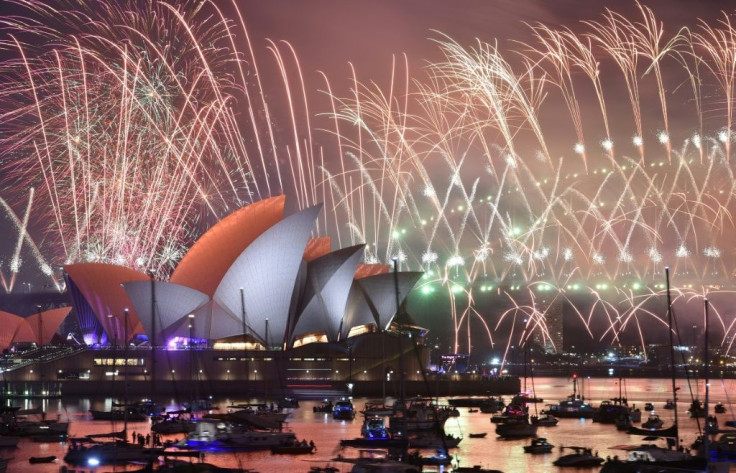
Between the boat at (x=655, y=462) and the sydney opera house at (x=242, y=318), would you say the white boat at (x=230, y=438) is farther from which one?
the sydney opera house at (x=242, y=318)

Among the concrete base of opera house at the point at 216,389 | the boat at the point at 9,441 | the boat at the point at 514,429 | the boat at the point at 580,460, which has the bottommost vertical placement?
the boat at the point at 580,460

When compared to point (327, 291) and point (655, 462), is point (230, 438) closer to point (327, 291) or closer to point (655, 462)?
point (655, 462)

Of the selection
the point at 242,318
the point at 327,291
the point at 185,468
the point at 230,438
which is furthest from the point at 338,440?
the point at 242,318

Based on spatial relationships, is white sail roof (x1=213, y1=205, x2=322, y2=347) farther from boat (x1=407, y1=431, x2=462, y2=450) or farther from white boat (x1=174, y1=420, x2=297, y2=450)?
boat (x1=407, y1=431, x2=462, y2=450)

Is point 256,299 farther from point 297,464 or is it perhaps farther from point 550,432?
point 297,464

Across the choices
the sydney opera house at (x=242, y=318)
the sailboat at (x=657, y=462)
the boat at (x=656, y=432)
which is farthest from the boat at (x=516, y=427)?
the sydney opera house at (x=242, y=318)

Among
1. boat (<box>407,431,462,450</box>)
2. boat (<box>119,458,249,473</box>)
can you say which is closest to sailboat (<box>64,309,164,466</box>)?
boat (<box>119,458,249,473</box>)

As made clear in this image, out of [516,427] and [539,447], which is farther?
[516,427]
